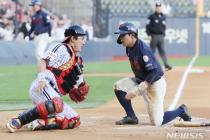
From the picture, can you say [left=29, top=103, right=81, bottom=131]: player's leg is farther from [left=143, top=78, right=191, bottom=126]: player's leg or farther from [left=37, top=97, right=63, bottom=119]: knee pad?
[left=143, top=78, right=191, bottom=126]: player's leg

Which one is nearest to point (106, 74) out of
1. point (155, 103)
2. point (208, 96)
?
point (208, 96)

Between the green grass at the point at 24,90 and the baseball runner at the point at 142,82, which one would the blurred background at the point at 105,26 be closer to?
the green grass at the point at 24,90

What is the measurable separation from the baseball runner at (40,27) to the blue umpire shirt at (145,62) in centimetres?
927

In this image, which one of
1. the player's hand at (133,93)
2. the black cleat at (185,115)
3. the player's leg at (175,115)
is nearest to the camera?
the player's hand at (133,93)

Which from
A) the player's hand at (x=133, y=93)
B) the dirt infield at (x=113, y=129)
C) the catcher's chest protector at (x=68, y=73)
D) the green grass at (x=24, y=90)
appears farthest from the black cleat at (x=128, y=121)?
the green grass at (x=24, y=90)

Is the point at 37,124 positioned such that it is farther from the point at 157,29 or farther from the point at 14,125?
the point at 157,29

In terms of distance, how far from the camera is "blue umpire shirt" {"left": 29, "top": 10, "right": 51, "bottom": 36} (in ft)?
58.0

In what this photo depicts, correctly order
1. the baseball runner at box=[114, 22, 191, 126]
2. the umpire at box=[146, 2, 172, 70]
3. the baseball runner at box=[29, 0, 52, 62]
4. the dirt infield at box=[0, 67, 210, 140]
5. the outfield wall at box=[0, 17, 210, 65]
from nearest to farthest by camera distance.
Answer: the dirt infield at box=[0, 67, 210, 140] < the baseball runner at box=[114, 22, 191, 126] < the baseball runner at box=[29, 0, 52, 62] < the umpire at box=[146, 2, 172, 70] < the outfield wall at box=[0, 17, 210, 65]

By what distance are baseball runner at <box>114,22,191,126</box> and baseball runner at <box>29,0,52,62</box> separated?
357 inches

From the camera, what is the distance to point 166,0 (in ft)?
106

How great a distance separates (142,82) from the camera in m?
8.45

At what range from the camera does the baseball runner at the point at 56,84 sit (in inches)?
306

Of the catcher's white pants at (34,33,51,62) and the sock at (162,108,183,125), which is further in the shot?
the catcher's white pants at (34,33,51,62)

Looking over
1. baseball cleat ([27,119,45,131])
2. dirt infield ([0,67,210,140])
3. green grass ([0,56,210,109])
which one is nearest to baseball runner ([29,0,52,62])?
green grass ([0,56,210,109])
